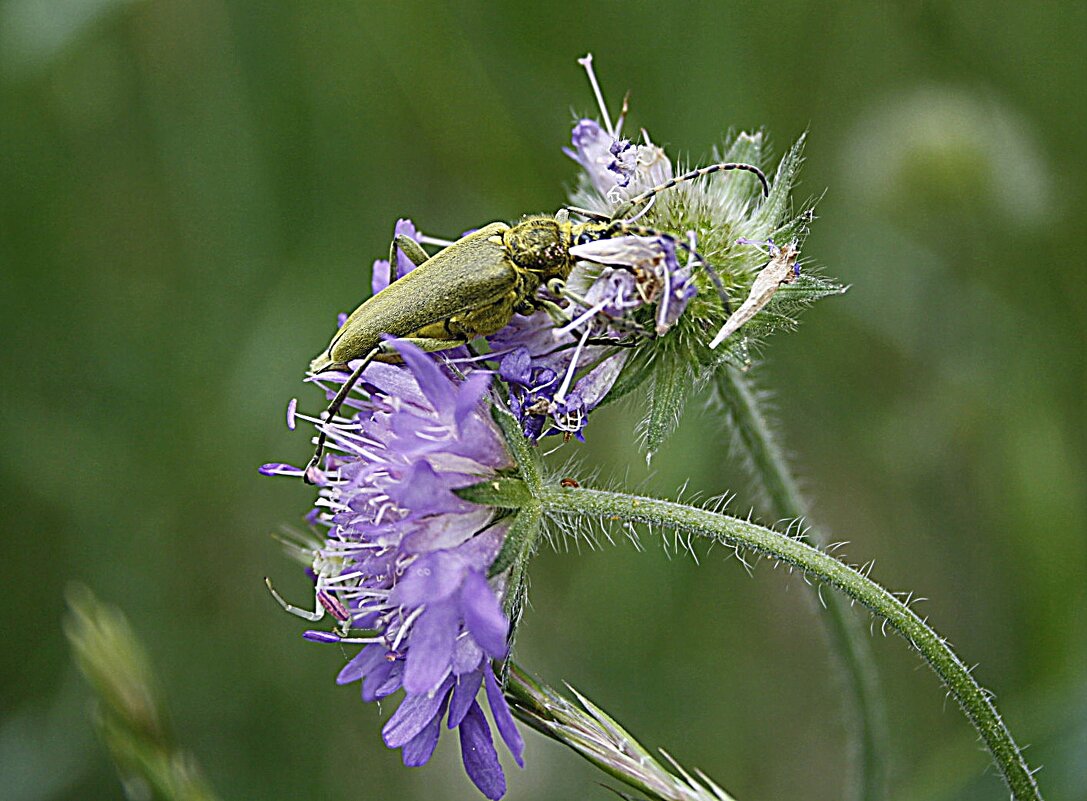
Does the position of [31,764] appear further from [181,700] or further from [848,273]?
[848,273]

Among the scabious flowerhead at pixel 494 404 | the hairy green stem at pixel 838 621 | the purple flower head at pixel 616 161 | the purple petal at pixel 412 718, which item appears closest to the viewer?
the scabious flowerhead at pixel 494 404

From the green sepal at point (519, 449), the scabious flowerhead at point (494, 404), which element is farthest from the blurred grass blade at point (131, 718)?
the green sepal at point (519, 449)

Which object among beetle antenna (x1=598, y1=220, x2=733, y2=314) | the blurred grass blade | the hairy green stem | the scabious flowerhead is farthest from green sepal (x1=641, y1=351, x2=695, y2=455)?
the blurred grass blade

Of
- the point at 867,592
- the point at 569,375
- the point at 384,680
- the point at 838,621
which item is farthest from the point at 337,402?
the point at 838,621

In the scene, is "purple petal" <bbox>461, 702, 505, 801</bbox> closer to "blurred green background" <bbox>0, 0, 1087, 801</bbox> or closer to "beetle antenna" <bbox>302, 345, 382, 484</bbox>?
"beetle antenna" <bbox>302, 345, 382, 484</bbox>

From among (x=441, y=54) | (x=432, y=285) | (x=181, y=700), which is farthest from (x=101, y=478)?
(x=432, y=285)

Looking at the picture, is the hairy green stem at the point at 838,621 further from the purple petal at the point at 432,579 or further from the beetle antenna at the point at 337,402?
the purple petal at the point at 432,579
